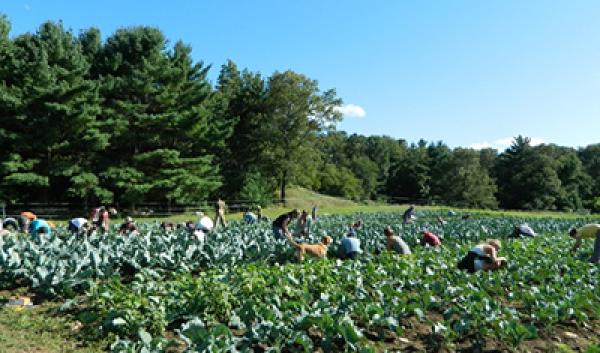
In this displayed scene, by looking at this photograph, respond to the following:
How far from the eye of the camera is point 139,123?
111 ft

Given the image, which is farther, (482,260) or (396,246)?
(396,246)

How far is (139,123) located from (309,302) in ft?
97.7

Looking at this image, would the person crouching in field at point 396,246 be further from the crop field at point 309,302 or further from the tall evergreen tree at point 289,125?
the tall evergreen tree at point 289,125

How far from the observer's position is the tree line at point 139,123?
97.3 feet

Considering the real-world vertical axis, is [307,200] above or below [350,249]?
below

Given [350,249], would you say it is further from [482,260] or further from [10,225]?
[10,225]

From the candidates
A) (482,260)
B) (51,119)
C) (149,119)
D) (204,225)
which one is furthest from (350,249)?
(149,119)

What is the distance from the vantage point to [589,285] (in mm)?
8336

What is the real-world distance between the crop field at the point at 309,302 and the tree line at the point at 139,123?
847 inches

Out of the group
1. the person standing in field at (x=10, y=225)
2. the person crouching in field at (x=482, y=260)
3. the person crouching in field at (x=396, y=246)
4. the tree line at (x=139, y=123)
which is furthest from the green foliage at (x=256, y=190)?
the person crouching in field at (x=482, y=260)

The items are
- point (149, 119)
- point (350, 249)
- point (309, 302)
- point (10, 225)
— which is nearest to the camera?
point (309, 302)

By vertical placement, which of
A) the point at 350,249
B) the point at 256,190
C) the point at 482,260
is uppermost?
the point at 256,190

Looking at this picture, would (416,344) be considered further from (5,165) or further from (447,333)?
(5,165)

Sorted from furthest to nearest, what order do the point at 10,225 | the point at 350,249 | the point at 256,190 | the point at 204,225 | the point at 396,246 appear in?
the point at 256,190 < the point at 10,225 < the point at 204,225 < the point at 396,246 < the point at 350,249
